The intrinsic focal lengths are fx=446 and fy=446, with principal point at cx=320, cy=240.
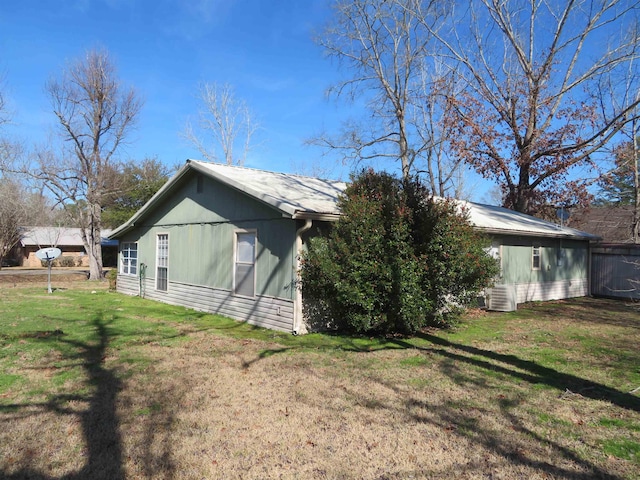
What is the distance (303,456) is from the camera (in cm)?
374

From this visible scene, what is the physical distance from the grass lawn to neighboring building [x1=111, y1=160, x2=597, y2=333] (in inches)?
56.6

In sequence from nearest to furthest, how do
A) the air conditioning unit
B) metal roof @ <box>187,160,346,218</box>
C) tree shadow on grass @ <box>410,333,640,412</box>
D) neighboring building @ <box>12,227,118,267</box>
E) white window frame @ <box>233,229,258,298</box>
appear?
tree shadow on grass @ <box>410,333,640,412</box> < metal roof @ <box>187,160,346,218</box> < white window frame @ <box>233,229,258,298</box> < the air conditioning unit < neighboring building @ <box>12,227,118,267</box>

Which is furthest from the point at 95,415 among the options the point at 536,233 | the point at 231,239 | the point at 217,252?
the point at 536,233

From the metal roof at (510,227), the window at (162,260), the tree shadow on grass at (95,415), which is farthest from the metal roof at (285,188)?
the metal roof at (510,227)

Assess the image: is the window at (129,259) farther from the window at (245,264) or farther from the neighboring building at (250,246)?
the window at (245,264)

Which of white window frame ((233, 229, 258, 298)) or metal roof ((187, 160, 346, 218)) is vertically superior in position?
metal roof ((187, 160, 346, 218))

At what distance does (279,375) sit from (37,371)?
10.6ft

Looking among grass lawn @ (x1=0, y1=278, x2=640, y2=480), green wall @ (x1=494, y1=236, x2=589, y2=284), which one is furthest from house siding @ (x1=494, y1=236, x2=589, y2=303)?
grass lawn @ (x1=0, y1=278, x2=640, y2=480)

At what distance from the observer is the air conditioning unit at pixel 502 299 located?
12.8 meters

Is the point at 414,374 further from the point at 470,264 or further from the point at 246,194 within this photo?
the point at 246,194

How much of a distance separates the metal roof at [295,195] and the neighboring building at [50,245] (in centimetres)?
2861

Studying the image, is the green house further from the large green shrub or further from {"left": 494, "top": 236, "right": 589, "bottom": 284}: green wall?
{"left": 494, "top": 236, "right": 589, "bottom": 284}: green wall

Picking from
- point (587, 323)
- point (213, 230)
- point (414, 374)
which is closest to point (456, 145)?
point (587, 323)

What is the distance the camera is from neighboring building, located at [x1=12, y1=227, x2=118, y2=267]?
133 feet
